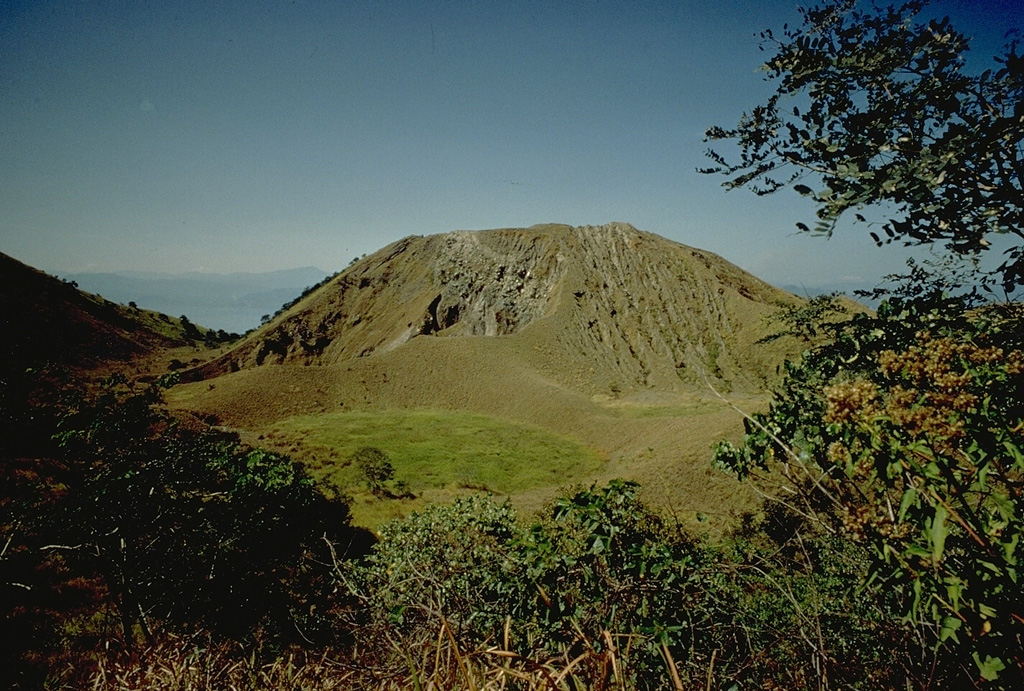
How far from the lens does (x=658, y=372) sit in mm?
42750

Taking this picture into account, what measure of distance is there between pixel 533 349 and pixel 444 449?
62.3ft

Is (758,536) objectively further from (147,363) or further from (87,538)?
(147,363)

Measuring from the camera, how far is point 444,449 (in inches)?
1087

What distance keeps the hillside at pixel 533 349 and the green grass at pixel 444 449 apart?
601mm

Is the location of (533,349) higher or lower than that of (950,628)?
higher

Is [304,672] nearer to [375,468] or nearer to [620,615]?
[620,615]

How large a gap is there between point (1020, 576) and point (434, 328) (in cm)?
4917

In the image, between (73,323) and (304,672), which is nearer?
(304,672)

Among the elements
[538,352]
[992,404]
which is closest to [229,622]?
[992,404]

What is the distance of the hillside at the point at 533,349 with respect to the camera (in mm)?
29328

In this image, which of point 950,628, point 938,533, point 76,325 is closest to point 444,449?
point 950,628

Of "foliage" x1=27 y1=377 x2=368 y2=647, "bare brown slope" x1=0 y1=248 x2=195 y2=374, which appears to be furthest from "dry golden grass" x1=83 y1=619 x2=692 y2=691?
"bare brown slope" x1=0 y1=248 x2=195 y2=374

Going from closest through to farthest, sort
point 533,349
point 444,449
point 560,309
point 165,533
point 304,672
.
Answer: point 304,672
point 165,533
point 444,449
point 533,349
point 560,309

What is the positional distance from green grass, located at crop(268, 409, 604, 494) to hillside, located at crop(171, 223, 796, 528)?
601 millimetres
